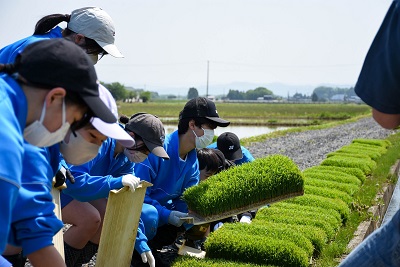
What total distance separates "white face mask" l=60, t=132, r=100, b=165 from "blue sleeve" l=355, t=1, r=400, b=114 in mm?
1122

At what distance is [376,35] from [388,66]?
15 centimetres

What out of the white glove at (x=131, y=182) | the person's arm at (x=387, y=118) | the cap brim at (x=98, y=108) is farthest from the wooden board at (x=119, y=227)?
the person's arm at (x=387, y=118)

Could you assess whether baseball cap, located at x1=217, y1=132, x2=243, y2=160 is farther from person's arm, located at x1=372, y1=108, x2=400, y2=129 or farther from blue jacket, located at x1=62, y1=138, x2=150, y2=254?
person's arm, located at x1=372, y1=108, x2=400, y2=129

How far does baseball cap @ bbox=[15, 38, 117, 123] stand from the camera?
2.03 meters

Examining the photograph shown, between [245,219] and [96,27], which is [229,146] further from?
[96,27]

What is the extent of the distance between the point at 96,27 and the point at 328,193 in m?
4.34

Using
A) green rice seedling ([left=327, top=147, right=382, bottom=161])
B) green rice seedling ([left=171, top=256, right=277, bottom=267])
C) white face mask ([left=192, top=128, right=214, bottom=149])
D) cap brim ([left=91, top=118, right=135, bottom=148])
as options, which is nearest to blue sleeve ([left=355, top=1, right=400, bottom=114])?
cap brim ([left=91, top=118, right=135, bottom=148])

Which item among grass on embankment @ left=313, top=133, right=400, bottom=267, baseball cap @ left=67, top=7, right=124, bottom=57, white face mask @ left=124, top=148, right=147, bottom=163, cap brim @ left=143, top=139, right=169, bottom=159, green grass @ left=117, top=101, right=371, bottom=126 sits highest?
baseball cap @ left=67, top=7, right=124, bottom=57

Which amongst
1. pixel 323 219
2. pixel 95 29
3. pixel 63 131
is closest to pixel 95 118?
pixel 63 131

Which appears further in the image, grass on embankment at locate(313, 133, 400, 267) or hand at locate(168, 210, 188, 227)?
grass on embankment at locate(313, 133, 400, 267)

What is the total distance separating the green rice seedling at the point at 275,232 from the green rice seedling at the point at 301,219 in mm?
515

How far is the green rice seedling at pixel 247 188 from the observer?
5.09 meters

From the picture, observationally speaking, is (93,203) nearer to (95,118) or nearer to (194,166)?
(194,166)

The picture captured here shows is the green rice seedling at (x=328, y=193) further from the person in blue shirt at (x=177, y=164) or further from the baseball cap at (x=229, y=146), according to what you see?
the person in blue shirt at (x=177, y=164)
